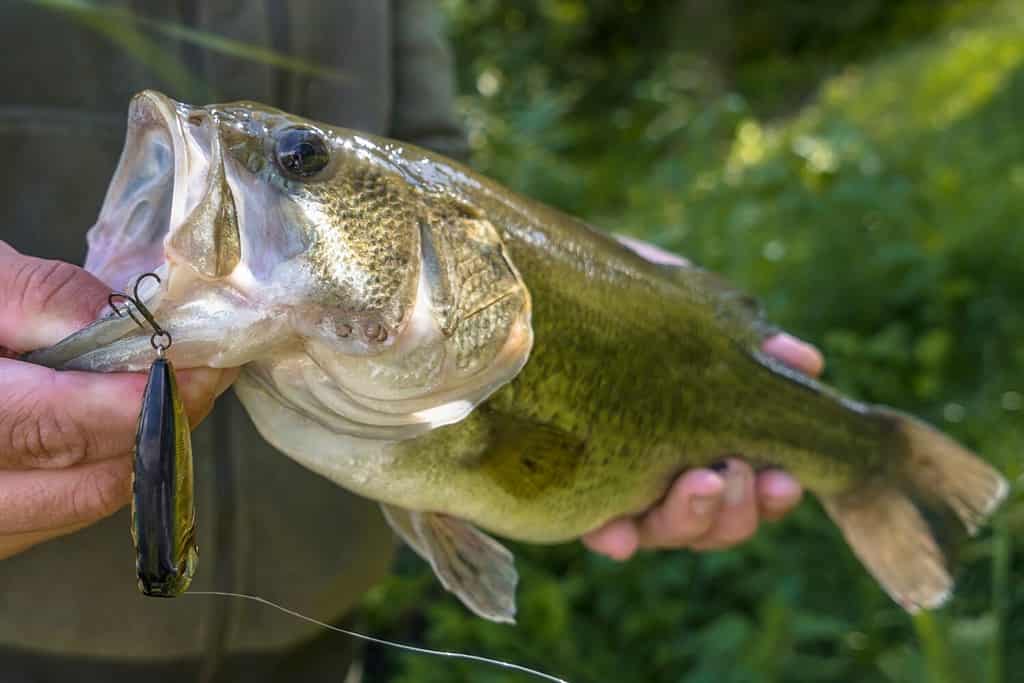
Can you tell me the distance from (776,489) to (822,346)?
5.96ft

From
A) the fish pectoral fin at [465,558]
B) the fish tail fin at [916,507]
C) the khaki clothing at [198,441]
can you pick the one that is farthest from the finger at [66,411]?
the fish tail fin at [916,507]

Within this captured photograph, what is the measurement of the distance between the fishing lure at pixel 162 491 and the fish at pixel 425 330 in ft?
0.36

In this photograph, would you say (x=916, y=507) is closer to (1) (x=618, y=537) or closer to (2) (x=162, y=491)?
(1) (x=618, y=537)

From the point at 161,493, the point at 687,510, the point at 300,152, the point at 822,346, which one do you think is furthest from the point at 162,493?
the point at 822,346

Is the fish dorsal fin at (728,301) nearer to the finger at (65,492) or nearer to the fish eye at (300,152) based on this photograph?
the fish eye at (300,152)

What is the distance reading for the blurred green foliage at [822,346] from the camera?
2471 mm

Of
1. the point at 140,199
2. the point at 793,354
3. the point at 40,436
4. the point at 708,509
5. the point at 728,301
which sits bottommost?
the point at 708,509

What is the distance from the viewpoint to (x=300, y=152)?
1.17 metres

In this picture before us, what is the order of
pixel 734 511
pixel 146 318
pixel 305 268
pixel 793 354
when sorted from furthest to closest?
pixel 793 354 → pixel 734 511 → pixel 305 268 → pixel 146 318

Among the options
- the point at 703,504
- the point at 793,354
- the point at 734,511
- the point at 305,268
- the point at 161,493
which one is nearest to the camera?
the point at 161,493

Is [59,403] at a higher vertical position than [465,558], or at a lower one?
higher

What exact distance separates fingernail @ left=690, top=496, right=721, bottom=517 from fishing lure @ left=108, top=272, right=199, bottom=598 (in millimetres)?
1061

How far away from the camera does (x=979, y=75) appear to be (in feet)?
23.0

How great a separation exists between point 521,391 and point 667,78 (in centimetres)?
760
